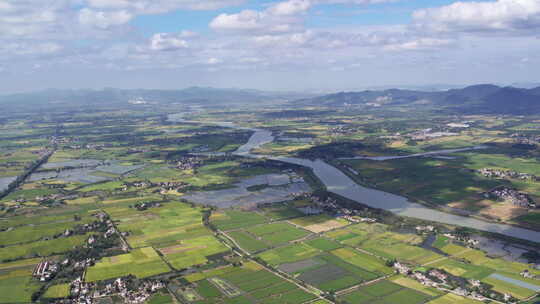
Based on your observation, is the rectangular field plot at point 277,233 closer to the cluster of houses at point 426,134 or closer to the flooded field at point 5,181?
the flooded field at point 5,181

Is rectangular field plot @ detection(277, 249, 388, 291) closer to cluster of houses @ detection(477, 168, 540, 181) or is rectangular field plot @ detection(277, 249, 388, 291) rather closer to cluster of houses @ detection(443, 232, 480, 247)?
cluster of houses @ detection(443, 232, 480, 247)

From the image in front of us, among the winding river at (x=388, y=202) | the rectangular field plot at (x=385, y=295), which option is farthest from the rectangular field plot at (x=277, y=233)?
the winding river at (x=388, y=202)

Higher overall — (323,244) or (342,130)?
(342,130)

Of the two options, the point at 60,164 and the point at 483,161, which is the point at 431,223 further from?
the point at 60,164

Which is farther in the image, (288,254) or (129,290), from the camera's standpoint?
(288,254)

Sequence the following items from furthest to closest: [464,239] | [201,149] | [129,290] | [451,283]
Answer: [201,149] < [464,239] < [129,290] < [451,283]

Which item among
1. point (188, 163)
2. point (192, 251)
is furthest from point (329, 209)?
point (188, 163)

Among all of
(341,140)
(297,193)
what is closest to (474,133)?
(341,140)

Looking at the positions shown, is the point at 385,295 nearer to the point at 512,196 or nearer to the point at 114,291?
the point at 114,291
